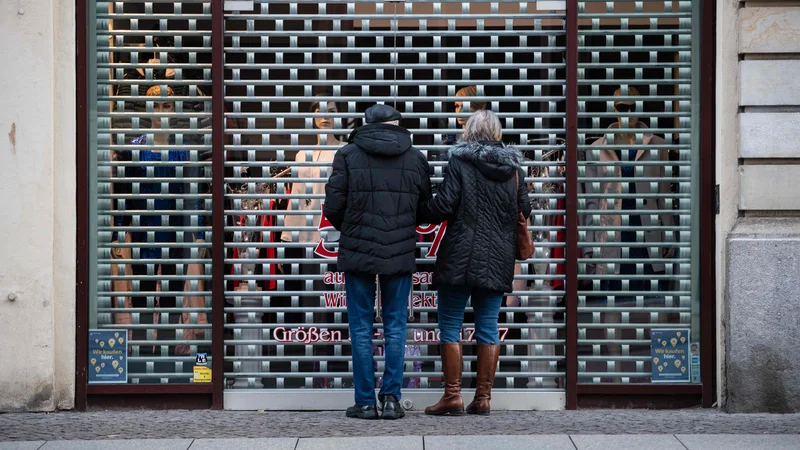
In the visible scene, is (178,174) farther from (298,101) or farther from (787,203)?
(787,203)

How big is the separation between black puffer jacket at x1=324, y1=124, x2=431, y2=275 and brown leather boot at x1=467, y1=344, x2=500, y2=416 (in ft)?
2.60

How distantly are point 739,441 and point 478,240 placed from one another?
213 cm

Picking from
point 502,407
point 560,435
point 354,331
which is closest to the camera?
point 560,435

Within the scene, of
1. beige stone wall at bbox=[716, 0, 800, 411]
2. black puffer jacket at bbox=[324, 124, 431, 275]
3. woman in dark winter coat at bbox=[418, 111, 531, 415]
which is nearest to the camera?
black puffer jacket at bbox=[324, 124, 431, 275]

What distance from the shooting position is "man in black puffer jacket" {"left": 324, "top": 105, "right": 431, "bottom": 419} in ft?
25.6

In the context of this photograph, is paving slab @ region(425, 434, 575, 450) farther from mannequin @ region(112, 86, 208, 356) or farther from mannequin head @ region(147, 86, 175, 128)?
mannequin head @ region(147, 86, 175, 128)

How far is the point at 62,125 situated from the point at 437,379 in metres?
3.32

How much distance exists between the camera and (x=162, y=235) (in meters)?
8.60

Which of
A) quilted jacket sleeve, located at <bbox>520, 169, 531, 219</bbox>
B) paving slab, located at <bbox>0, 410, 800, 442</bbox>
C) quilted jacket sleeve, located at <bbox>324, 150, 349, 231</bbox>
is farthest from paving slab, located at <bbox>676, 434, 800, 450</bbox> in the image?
quilted jacket sleeve, located at <bbox>324, 150, 349, 231</bbox>

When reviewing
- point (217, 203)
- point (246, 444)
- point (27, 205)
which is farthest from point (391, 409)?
point (27, 205)

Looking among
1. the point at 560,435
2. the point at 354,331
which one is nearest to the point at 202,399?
the point at 354,331

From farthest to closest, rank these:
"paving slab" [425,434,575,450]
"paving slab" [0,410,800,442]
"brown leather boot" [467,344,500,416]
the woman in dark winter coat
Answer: "brown leather boot" [467,344,500,416] < the woman in dark winter coat < "paving slab" [0,410,800,442] < "paving slab" [425,434,575,450]

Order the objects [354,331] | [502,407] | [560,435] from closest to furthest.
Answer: [560,435] < [354,331] < [502,407]

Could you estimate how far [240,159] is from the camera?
8594 mm
